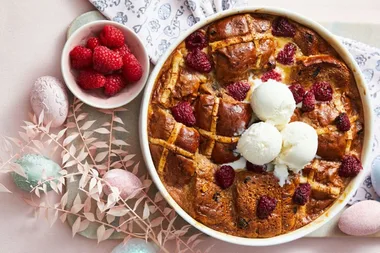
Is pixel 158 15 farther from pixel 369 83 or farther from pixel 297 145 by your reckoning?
pixel 369 83

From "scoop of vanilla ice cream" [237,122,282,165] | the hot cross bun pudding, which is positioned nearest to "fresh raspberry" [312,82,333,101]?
the hot cross bun pudding

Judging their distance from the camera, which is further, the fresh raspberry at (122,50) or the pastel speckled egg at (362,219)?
the pastel speckled egg at (362,219)

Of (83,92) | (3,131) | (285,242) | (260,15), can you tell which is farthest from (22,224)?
(260,15)

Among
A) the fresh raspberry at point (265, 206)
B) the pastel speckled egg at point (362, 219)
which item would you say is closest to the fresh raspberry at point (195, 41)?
the fresh raspberry at point (265, 206)

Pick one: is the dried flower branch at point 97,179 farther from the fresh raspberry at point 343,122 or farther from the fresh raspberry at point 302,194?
the fresh raspberry at point 343,122

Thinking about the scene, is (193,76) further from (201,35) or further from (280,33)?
(280,33)

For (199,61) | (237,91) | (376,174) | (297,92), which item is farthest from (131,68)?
(376,174)
